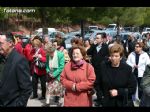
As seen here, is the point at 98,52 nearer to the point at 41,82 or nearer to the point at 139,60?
the point at 139,60

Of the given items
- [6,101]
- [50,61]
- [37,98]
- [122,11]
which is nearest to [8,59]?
[6,101]

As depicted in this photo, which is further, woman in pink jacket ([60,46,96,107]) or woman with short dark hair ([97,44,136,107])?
woman in pink jacket ([60,46,96,107])

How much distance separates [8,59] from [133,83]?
5.60 feet

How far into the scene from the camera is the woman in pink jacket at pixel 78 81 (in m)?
6.34

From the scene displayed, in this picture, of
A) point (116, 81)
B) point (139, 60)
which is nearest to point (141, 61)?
point (139, 60)

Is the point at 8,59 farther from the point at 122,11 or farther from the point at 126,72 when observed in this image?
the point at 122,11

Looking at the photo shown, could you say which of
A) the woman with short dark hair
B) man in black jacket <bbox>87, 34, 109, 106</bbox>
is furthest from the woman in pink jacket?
man in black jacket <bbox>87, 34, 109, 106</bbox>

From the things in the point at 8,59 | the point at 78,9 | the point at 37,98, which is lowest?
the point at 37,98

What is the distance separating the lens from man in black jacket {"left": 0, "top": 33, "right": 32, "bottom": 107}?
17.8 ft

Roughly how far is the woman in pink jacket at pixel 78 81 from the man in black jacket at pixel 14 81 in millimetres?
1050

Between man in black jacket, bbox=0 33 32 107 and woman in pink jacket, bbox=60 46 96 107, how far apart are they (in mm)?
1050

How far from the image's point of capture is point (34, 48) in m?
A: 11.0

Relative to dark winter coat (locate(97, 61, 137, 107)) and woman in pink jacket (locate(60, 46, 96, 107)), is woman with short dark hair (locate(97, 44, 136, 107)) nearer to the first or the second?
dark winter coat (locate(97, 61, 137, 107))

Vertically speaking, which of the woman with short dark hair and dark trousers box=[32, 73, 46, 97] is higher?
the woman with short dark hair
